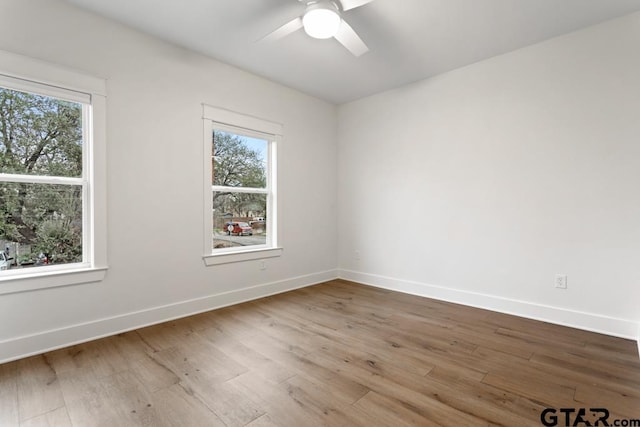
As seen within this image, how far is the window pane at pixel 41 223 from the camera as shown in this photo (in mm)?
2266

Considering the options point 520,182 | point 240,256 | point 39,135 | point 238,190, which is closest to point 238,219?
point 238,190

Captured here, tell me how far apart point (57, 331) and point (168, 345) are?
2.80 feet

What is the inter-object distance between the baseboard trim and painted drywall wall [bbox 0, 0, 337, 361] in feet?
5.63

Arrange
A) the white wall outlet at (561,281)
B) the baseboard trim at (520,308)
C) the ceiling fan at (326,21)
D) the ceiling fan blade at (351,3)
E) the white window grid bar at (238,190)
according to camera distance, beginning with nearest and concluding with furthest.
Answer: the ceiling fan blade at (351,3)
the ceiling fan at (326,21)
the baseboard trim at (520,308)
the white wall outlet at (561,281)
the white window grid bar at (238,190)

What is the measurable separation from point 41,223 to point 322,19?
2.71 m

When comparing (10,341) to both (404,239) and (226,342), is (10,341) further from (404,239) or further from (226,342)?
(404,239)

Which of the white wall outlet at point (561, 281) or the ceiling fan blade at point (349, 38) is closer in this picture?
the ceiling fan blade at point (349, 38)

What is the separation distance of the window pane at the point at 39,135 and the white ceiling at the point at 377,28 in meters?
0.87

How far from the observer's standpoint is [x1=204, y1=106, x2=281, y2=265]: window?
11.0ft

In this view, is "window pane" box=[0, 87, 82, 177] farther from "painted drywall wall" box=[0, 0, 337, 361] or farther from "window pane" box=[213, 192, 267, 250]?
"window pane" box=[213, 192, 267, 250]

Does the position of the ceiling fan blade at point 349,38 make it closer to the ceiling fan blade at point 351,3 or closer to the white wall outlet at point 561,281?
the ceiling fan blade at point 351,3
